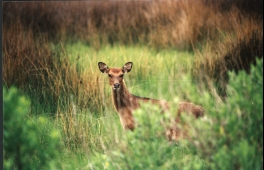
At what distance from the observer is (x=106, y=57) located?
3.25m

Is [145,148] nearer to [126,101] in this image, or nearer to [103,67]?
[126,101]

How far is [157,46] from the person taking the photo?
3.29m

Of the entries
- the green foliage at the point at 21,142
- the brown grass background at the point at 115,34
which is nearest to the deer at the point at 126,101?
the brown grass background at the point at 115,34

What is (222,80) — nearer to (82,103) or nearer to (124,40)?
(124,40)

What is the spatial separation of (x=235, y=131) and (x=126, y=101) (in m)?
0.78

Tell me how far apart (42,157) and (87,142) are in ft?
1.36

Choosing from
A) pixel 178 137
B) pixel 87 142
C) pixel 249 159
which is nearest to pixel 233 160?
pixel 249 159

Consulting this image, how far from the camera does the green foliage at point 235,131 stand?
2.69m

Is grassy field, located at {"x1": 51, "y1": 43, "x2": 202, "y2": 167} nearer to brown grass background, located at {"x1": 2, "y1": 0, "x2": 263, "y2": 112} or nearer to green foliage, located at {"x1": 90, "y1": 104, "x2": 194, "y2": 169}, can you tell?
brown grass background, located at {"x1": 2, "y1": 0, "x2": 263, "y2": 112}

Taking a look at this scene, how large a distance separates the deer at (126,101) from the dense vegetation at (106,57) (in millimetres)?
42

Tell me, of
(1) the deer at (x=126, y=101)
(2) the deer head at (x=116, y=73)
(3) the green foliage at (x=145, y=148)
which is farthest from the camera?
(2) the deer head at (x=116, y=73)

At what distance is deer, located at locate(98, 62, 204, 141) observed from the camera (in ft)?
9.98

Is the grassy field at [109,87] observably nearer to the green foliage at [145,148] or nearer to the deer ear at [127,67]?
the deer ear at [127,67]

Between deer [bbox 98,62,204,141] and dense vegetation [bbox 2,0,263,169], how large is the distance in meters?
0.04
